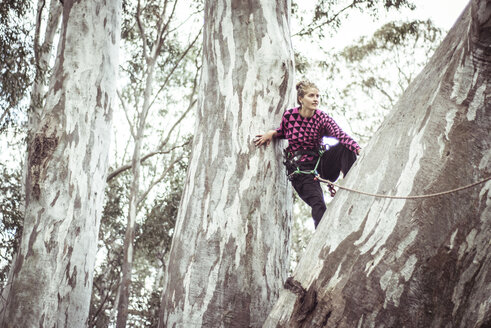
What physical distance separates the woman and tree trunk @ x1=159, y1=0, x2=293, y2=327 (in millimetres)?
100

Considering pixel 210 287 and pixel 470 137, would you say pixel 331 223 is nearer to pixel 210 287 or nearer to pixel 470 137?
pixel 470 137

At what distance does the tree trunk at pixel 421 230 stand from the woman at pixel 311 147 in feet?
3.12

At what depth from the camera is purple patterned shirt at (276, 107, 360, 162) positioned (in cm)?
248

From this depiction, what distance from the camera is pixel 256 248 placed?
2104 mm

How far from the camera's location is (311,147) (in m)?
2.70

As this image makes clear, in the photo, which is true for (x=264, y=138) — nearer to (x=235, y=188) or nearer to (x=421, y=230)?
(x=235, y=188)

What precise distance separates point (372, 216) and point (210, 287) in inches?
33.4

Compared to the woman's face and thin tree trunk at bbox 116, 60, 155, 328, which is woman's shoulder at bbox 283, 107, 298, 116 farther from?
thin tree trunk at bbox 116, 60, 155, 328

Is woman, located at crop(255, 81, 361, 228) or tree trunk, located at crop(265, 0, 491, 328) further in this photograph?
woman, located at crop(255, 81, 361, 228)

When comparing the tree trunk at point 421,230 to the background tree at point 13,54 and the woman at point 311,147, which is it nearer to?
the woman at point 311,147

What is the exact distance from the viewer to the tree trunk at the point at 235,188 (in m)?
1.99

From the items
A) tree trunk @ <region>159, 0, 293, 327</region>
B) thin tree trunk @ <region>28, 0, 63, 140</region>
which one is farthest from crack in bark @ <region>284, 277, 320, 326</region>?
thin tree trunk @ <region>28, 0, 63, 140</region>

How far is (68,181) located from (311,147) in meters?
1.67

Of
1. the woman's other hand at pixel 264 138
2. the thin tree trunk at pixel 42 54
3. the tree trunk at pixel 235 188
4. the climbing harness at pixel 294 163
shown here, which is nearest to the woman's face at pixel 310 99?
the tree trunk at pixel 235 188
